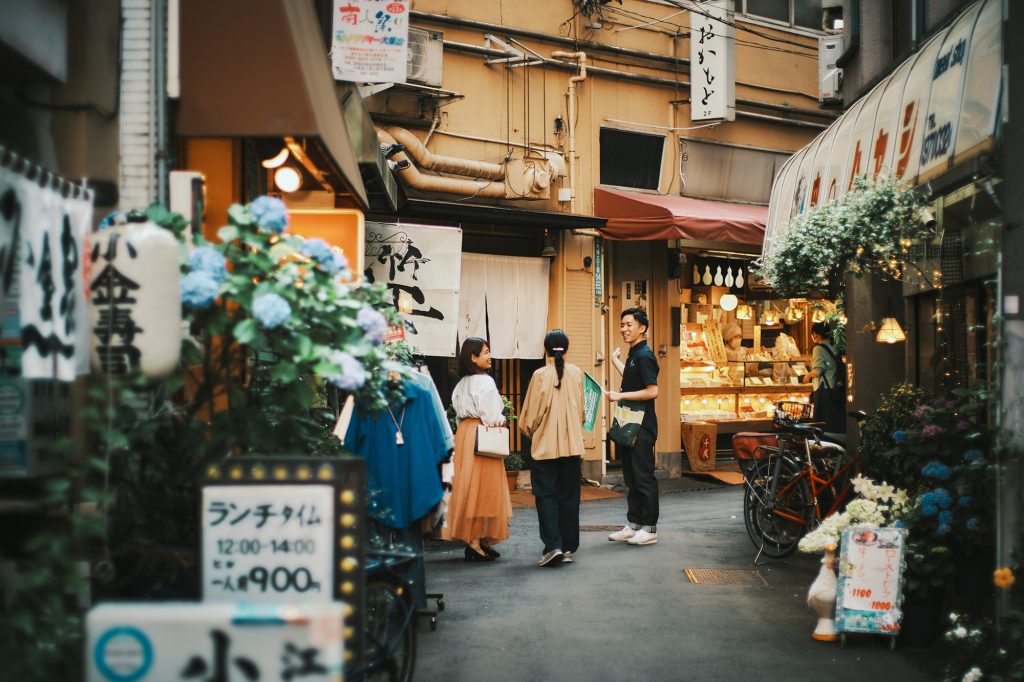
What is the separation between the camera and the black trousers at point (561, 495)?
970 centimetres

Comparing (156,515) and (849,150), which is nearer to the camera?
(156,515)

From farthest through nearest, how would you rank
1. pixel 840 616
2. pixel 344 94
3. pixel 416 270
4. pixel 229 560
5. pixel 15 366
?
pixel 416 270 → pixel 344 94 → pixel 840 616 → pixel 15 366 → pixel 229 560

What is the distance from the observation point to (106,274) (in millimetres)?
3924

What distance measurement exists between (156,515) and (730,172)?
605 inches

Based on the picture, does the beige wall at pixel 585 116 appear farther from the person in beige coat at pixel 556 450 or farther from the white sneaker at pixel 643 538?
the person in beige coat at pixel 556 450

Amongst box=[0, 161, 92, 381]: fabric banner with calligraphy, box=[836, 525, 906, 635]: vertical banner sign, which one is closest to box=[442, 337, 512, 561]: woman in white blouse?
box=[836, 525, 906, 635]: vertical banner sign

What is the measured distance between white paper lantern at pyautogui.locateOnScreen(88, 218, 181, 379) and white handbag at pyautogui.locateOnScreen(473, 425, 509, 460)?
5591mm

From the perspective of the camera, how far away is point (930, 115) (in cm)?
748

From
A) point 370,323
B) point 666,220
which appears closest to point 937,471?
point 370,323

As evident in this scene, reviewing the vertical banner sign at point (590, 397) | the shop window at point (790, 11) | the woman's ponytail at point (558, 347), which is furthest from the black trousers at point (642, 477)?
the shop window at point (790, 11)

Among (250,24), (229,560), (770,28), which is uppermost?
(770,28)

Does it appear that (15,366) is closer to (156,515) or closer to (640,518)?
(156,515)

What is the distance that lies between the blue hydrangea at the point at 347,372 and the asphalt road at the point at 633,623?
286 cm

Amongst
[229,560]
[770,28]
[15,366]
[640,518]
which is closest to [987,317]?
[640,518]
